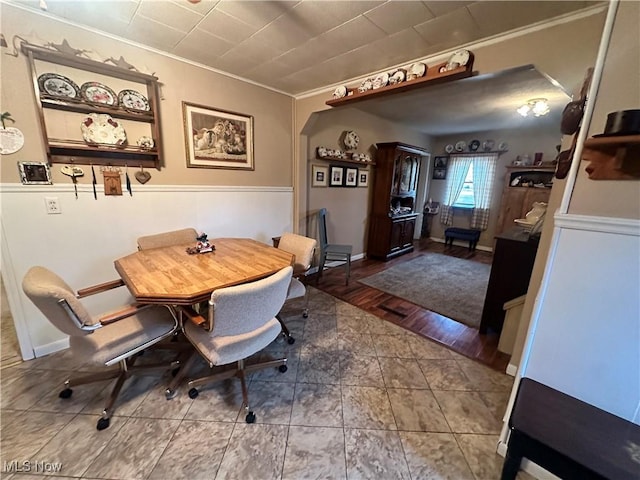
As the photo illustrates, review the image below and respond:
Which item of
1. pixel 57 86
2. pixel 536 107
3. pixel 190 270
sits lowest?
pixel 190 270

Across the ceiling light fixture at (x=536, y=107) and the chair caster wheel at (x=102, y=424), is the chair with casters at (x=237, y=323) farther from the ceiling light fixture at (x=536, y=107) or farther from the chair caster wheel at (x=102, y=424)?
the ceiling light fixture at (x=536, y=107)

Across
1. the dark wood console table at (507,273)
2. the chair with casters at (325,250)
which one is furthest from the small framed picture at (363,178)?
the dark wood console table at (507,273)

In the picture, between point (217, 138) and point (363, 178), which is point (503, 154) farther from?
point (217, 138)

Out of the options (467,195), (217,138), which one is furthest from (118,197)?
(467,195)

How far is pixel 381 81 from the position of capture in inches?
84.9

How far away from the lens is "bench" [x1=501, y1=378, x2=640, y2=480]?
2.71ft

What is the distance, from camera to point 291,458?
1285 millimetres

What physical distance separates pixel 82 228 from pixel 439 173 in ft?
21.5

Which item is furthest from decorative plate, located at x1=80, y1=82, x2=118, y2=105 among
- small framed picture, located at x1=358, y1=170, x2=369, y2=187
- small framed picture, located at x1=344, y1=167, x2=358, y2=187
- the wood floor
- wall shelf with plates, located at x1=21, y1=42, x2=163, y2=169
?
small framed picture, located at x1=358, y1=170, x2=369, y2=187

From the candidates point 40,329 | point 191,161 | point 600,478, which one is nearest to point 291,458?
point 600,478

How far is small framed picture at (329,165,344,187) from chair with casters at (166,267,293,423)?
271cm

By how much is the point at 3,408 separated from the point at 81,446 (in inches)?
27.0

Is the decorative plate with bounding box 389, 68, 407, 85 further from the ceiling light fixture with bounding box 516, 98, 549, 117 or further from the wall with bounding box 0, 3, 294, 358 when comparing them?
the ceiling light fixture with bounding box 516, 98, 549, 117

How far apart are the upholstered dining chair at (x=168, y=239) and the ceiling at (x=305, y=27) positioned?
146cm
